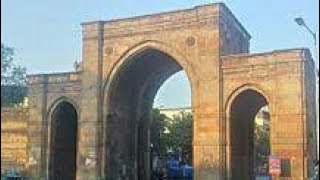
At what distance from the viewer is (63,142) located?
27250mm

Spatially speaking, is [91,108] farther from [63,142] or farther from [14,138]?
[14,138]

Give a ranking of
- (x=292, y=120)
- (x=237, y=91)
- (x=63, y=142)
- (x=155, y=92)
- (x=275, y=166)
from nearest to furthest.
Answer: (x=275, y=166) → (x=292, y=120) → (x=237, y=91) → (x=63, y=142) → (x=155, y=92)

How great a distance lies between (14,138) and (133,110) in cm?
638

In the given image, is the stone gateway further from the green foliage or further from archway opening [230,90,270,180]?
the green foliage

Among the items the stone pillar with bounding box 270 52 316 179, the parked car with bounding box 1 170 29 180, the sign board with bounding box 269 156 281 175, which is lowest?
the parked car with bounding box 1 170 29 180

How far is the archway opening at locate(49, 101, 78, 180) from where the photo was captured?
2642 centimetres

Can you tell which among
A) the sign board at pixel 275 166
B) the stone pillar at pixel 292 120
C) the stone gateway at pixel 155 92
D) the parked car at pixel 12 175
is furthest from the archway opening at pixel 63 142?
the sign board at pixel 275 166

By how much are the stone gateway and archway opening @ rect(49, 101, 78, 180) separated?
0.17 ft

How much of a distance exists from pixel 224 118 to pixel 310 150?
3.54 meters

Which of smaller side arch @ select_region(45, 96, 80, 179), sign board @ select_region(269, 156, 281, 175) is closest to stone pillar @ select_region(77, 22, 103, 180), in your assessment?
smaller side arch @ select_region(45, 96, 80, 179)

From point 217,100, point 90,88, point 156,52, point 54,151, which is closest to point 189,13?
point 156,52

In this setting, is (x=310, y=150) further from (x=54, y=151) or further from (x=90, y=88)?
(x=54, y=151)

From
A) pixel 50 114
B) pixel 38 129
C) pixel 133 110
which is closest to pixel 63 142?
pixel 38 129

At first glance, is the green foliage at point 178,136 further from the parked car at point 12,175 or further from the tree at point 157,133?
the parked car at point 12,175
